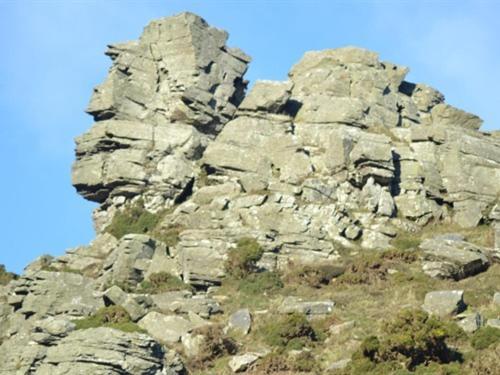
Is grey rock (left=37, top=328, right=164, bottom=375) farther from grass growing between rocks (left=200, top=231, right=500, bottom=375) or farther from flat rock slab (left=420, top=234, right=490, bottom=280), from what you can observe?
flat rock slab (left=420, top=234, right=490, bottom=280)

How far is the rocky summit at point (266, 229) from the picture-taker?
4116cm

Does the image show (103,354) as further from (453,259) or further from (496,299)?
(453,259)

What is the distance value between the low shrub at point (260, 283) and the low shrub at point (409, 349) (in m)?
13.1

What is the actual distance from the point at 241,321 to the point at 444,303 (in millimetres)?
9155

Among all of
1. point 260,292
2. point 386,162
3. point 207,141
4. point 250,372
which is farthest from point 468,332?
point 207,141

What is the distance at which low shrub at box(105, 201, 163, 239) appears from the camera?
207 ft

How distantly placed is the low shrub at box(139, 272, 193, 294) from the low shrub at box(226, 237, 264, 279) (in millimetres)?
2460

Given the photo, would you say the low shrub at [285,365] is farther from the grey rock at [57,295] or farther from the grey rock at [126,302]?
the grey rock at [57,295]

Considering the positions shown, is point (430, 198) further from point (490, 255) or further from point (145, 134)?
point (145, 134)

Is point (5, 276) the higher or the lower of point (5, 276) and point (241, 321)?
the higher

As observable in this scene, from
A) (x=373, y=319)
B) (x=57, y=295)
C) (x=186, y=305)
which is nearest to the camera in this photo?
(x=373, y=319)

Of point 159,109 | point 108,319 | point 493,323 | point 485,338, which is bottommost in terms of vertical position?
point 485,338

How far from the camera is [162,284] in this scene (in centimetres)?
5397

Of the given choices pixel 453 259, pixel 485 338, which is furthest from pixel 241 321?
pixel 453 259
